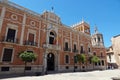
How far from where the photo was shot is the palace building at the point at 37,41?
1398 cm

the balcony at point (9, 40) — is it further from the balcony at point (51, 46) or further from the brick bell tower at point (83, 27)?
the brick bell tower at point (83, 27)

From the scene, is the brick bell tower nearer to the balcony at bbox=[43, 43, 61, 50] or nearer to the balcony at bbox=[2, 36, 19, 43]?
the balcony at bbox=[43, 43, 61, 50]

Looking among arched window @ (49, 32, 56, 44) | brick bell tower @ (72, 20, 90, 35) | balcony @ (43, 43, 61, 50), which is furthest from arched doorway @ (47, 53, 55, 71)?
brick bell tower @ (72, 20, 90, 35)

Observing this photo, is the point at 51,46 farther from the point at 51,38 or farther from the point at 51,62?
the point at 51,62

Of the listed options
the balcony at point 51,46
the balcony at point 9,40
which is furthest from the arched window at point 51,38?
the balcony at point 9,40

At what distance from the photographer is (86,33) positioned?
29.2m

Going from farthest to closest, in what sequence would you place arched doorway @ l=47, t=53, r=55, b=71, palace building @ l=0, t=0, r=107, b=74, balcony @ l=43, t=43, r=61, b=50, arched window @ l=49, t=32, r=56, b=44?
arched window @ l=49, t=32, r=56, b=44 < arched doorway @ l=47, t=53, r=55, b=71 < balcony @ l=43, t=43, r=61, b=50 < palace building @ l=0, t=0, r=107, b=74

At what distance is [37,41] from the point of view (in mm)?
17453

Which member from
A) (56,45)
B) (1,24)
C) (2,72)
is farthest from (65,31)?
(2,72)

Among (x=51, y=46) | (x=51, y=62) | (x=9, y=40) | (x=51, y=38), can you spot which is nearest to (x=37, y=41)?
(x=51, y=46)

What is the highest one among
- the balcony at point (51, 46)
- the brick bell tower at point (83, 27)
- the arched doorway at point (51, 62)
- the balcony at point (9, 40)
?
the brick bell tower at point (83, 27)

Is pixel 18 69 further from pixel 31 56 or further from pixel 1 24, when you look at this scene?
pixel 1 24

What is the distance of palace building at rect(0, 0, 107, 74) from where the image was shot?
14.0 m

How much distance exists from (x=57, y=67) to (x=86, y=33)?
14.9 m
